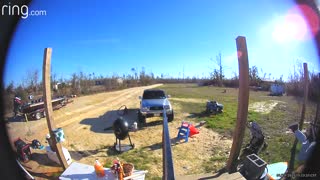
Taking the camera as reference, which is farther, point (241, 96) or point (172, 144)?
point (172, 144)

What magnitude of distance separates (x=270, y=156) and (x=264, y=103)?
6.80 meters

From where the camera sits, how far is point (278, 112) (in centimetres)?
955

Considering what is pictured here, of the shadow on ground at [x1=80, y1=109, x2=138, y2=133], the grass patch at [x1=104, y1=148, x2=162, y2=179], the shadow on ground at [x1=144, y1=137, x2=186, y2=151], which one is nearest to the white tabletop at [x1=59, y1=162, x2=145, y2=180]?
the grass patch at [x1=104, y1=148, x2=162, y2=179]

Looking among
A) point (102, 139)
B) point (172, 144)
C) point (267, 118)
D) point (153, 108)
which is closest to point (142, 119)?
point (153, 108)

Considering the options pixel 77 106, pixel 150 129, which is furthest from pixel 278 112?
pixel 77 106

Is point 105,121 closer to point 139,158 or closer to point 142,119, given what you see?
point 142,119

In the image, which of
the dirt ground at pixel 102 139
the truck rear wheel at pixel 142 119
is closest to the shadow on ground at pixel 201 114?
the dirt ground at pixel 102 139

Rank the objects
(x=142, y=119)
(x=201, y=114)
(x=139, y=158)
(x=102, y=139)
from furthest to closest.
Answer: (x=201, y=114) < (x=142, y=119) < (x=102, y=139) < (x=139, y=158)

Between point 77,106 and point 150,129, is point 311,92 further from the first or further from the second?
point 77,106

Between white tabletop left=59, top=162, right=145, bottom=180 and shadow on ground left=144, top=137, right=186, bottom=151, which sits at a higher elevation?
white tabletop left=59, top=162, right=145, bottom=180

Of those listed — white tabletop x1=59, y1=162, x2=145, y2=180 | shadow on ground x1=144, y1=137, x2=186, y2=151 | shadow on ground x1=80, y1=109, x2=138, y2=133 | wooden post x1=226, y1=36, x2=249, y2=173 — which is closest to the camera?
wooden post x1=226, y1=36, x2=249, y2=173

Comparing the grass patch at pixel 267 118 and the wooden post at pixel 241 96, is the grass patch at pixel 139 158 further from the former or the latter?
the wooden post at pixel 241 96

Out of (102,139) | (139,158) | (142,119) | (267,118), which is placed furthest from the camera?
(142,119)

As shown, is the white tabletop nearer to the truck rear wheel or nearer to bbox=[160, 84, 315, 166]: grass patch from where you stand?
bbox=[160, 84, 315, 166]: grass patch
